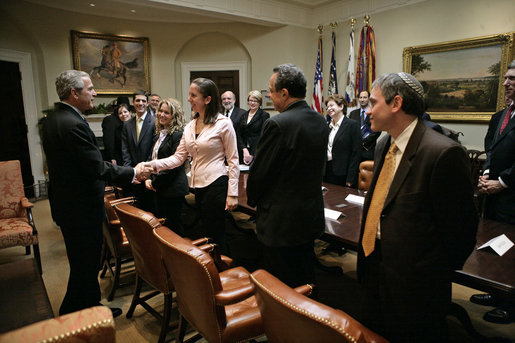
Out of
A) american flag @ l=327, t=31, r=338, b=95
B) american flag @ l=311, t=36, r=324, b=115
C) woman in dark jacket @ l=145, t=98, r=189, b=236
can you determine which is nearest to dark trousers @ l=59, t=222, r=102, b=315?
woman in dark jacket @ l=145, t=98, r=189, b=236

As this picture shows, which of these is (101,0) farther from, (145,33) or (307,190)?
(307,190)

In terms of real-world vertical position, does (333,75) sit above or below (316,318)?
above

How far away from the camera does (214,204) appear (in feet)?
8.11

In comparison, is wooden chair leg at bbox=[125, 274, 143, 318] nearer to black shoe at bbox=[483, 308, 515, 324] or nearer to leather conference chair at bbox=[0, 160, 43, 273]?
leather conference chair at bbox=[0, 160, 43, 273]

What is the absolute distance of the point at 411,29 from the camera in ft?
19.9

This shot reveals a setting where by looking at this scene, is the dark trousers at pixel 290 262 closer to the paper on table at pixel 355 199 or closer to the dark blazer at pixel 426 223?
the dark blazer at pixel 426 223

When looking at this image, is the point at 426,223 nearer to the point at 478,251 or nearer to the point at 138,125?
the point at 478,251

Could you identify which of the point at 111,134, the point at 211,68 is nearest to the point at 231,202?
the point at 111,134

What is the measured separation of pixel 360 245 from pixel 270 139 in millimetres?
656

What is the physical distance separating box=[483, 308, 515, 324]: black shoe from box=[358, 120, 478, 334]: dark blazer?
1566 millimetres

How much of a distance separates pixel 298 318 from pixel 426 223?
584 millimetres

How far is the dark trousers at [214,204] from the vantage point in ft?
8.06

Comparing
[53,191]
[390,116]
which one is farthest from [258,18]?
[390,116]

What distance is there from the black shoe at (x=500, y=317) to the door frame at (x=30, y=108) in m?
7.30
